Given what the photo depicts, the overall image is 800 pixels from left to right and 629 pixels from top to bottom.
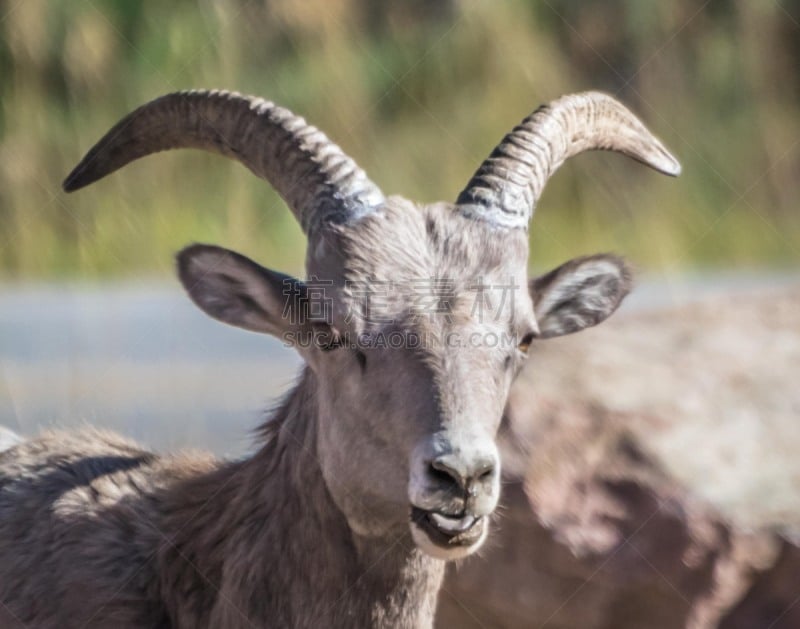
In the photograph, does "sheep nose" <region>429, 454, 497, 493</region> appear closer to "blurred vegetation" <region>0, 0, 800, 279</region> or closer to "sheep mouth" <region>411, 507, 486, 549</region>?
"sheep mouth" <region>411, 507, 486, 549</region>

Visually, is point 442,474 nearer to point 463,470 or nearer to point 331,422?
point 463,470

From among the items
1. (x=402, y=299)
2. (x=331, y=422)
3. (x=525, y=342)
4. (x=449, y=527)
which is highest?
(x=402, y=299)

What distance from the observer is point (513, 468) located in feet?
23.3

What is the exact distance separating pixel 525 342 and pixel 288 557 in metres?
1.14

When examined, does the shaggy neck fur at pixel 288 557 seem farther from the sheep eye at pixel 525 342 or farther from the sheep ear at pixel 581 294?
the sheep ear at pixel 581 294

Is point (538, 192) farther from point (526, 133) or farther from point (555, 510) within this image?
point (555, 510)

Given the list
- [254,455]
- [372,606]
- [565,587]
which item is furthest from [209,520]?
[565,587]

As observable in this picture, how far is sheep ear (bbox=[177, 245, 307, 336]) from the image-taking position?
541cm

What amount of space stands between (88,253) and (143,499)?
784cm

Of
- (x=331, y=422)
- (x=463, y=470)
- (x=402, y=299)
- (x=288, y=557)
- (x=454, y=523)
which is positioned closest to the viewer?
(x=463, y=470)

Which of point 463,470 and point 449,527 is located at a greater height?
point 463,470

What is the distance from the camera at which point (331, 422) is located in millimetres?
5066

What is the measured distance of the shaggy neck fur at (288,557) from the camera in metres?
5.08

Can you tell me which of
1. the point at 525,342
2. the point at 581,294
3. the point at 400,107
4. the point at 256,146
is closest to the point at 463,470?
the point at 525,342
